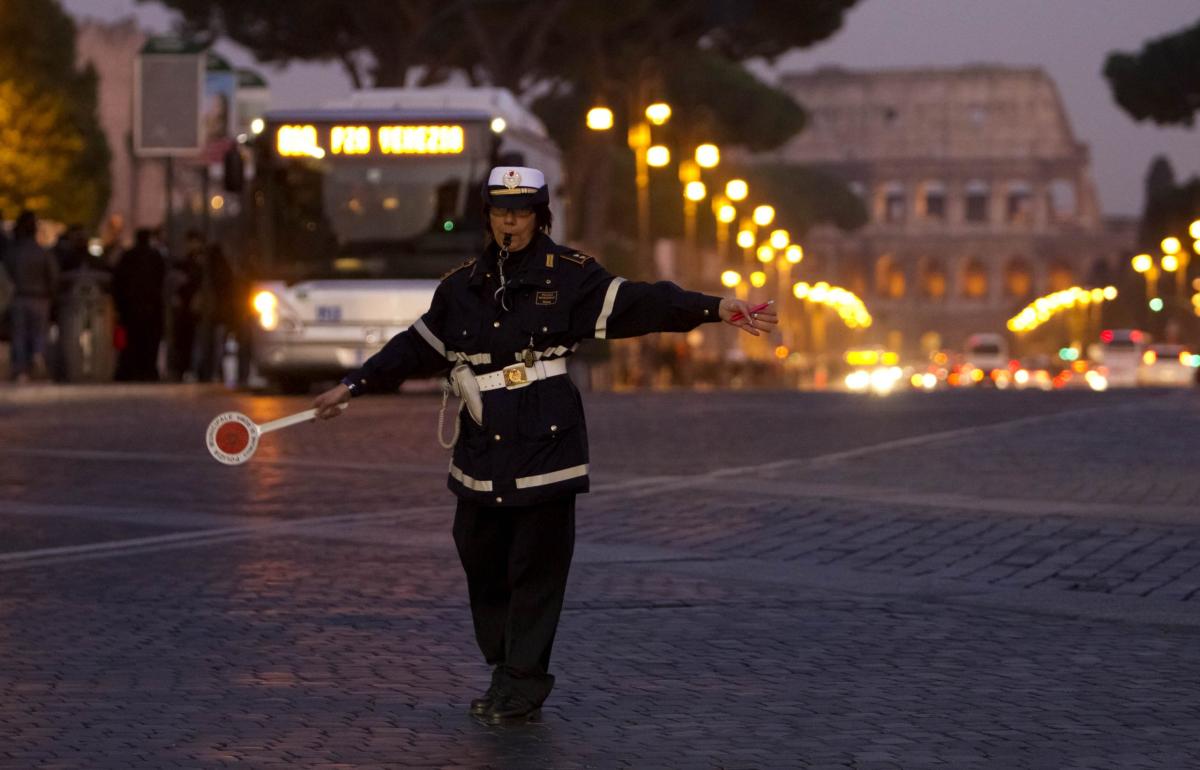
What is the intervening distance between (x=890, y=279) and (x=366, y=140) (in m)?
131

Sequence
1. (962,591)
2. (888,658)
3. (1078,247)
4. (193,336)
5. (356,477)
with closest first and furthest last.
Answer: (888,658), (962,591), (356,477), (193,336), (1078,247)

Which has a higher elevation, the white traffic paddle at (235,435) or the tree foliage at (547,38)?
the tree foliage at (547,38)

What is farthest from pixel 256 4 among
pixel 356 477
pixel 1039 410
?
pixel 356 477

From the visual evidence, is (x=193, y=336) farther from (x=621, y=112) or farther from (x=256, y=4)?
(x=621, y=112)

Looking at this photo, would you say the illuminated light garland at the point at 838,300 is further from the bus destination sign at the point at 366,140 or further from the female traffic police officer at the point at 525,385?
the female traffic police officer at the point at 525,385

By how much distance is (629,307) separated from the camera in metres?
6.69

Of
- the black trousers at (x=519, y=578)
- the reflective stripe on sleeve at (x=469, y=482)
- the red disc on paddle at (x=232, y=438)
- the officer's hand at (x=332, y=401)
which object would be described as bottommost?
the black trousers at (x=519, y=578)

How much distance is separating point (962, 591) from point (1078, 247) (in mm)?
146196

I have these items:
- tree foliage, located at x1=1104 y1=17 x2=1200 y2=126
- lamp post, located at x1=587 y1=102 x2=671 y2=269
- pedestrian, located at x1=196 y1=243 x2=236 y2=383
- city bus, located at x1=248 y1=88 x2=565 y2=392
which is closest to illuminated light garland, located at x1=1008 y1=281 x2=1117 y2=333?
tree foliage, located at x1=1104 y1=17 x2=1200 y2=126

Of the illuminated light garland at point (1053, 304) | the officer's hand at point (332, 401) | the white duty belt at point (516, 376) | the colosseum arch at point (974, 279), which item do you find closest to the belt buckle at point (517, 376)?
the white duty belt at point (516, 376)

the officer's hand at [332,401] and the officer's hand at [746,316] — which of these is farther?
the officer's hand at [332,401]

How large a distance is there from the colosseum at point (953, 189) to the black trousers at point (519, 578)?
146 metres

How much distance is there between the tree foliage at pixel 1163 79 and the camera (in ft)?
227

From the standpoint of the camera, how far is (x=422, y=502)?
42.8 feet
